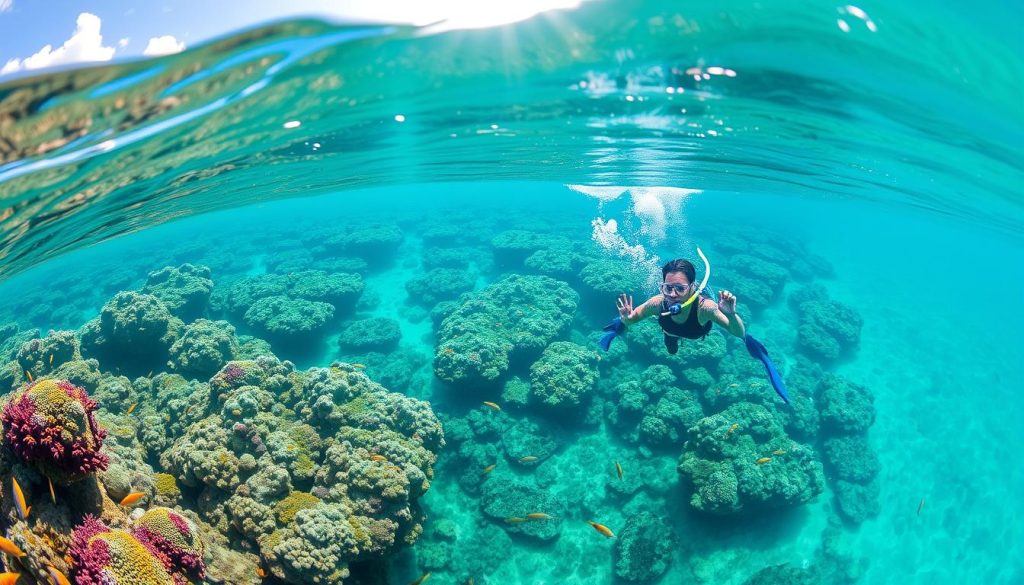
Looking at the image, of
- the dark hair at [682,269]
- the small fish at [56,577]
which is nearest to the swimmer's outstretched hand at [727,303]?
the dark hair at [682,269]

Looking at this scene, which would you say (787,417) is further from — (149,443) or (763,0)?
(149,443)

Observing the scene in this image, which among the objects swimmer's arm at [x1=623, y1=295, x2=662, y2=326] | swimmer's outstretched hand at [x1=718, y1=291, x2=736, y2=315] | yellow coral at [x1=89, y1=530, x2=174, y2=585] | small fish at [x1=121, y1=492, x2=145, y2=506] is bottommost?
small fish at [x1=121, y1=492, x2=145, y2=506]

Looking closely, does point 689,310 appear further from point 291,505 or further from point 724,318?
point 291,505

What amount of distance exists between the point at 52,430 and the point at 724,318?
7.83 metres

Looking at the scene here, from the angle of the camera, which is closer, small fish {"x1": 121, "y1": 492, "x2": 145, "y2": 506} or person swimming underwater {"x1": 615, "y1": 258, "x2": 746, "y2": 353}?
person swimming underwater {"x1": 615, "y1": 258, "x2": 746, "y2": 353}

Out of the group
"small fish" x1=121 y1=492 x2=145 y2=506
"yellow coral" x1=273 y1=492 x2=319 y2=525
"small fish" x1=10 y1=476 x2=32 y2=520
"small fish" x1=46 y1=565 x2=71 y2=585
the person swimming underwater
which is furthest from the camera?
"yellow coral" x1=273 y1=492 x2=319 y2=525

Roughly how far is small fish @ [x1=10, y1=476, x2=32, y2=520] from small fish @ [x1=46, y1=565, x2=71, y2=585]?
1.95 feet

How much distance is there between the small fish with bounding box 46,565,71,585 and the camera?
13.1 ft

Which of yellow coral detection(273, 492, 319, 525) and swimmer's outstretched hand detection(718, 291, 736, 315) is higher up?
swimmer's outstretched hand detection(718, 291, 736, 315)

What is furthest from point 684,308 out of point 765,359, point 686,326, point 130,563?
point 130,563

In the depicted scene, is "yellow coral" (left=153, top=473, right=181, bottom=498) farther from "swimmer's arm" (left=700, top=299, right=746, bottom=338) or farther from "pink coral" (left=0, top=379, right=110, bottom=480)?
"swimmer's arm" (left=700, top=299, right=746, bottom=338)

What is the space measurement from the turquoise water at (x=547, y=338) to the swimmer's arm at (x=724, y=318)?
5.95 m

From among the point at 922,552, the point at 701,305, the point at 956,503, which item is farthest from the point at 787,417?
the point at 701,305

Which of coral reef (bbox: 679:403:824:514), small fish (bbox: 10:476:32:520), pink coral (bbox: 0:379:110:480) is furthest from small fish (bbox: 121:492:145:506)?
coral reef (bbox: 679:403:824:514)
